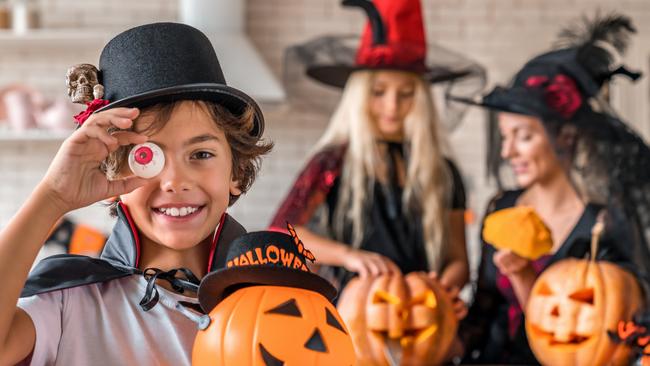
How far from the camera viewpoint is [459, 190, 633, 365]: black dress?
2264 mm

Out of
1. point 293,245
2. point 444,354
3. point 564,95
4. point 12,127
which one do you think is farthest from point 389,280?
point 12,127

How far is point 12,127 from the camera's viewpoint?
4.23 meters

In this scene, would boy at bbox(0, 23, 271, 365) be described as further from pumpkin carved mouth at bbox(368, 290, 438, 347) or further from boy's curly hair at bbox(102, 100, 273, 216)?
pumpkin carved mouth at bbox(368, 290, 438, 347)

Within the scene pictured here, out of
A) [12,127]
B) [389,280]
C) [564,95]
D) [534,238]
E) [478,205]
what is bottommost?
[478,205]

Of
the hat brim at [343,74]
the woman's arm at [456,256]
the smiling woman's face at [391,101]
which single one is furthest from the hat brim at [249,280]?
the hat brim at [343,74]

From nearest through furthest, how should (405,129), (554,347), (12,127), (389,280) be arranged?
(554,347) < (389,280) < (405,129) < (12,127)

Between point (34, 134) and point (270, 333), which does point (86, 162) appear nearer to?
point (270, 333)

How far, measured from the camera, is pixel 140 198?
3.93 ft

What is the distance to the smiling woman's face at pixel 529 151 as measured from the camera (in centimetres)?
242

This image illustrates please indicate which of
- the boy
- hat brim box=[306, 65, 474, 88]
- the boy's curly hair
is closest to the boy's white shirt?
the boy

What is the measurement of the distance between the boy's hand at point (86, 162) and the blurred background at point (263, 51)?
3.09 meters

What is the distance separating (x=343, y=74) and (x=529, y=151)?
28.7 inches

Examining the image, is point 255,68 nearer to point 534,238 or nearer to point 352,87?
point 352,87

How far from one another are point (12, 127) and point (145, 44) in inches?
128
